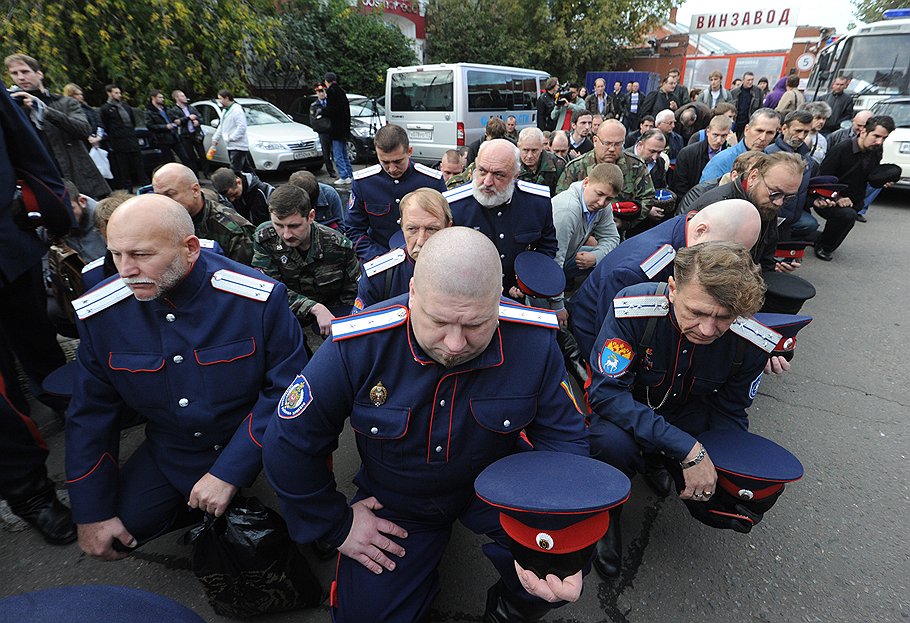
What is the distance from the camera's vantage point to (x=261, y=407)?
1.94m

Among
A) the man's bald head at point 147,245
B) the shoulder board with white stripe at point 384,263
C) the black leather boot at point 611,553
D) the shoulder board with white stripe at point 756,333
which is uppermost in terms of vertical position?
the man's bald head at point 147,245

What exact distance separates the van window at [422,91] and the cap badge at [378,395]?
887 centimetres

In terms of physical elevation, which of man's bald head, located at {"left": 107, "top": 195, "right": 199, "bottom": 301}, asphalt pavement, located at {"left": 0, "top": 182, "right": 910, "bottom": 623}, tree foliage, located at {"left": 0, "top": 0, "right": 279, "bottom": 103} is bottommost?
asphalt pavement, located at {"left": 0, "top": 182, "right": 910, "bottom": 623}

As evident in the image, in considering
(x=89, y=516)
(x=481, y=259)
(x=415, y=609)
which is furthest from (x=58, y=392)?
(x=481, y=259)

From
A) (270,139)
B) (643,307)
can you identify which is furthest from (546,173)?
(270,139)

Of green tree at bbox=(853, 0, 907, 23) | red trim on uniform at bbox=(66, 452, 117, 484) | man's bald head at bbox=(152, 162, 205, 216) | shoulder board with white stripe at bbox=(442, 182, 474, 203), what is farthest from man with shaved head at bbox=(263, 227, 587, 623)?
green tree at bbox=(853, 0, 907, 23)

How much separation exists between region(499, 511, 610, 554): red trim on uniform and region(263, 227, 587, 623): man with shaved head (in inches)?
6.0

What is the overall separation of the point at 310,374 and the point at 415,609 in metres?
0.96

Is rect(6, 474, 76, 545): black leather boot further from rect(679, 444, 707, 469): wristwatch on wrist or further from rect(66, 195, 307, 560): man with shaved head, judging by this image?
rect(679, 444, 707, 469): wristwatch on wrist

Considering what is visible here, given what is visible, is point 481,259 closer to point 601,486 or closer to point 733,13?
point 601,486

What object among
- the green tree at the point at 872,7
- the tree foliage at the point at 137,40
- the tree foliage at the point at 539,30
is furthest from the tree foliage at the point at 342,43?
the green tree at the point at 872,7

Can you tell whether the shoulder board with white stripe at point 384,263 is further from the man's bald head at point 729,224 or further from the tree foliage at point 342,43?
the tree foliage at point 342,43

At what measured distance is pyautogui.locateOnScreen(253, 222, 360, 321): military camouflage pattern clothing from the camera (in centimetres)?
312

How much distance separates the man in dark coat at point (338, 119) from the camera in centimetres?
890
